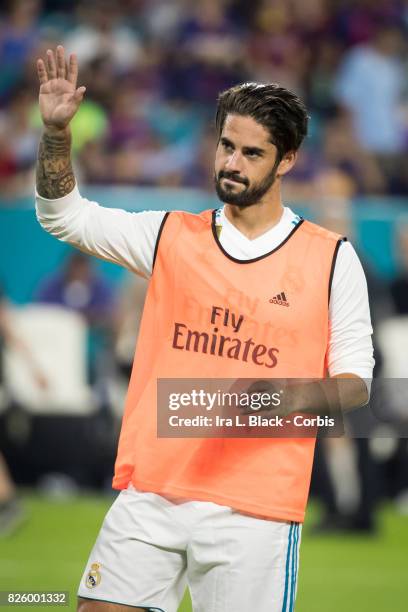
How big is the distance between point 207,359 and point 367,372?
0.53 m

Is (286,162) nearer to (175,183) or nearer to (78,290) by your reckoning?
(78,290)

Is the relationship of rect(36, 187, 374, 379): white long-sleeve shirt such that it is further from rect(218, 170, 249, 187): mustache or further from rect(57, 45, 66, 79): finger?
rect(57, 45, 66, 79): finger

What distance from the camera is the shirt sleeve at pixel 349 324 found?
3906mm

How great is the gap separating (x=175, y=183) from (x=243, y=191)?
7.94m

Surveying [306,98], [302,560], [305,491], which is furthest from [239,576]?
[306,98]

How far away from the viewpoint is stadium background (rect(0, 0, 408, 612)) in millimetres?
9070

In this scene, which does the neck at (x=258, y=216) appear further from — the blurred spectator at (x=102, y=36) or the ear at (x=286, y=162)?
the blurred spectator at (x=102, y=36)

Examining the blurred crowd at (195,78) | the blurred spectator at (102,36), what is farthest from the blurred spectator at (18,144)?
the blurred spectator at (102,36)

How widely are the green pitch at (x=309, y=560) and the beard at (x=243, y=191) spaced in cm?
358

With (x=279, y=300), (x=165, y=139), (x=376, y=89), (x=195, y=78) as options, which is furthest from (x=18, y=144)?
(x=279, y=300)

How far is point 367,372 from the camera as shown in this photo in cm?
391

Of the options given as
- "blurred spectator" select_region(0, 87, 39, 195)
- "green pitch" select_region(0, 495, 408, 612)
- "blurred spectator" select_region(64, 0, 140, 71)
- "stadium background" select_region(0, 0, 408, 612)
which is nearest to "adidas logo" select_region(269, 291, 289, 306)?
"green pitch" select_region(0, 495, 408, 612)

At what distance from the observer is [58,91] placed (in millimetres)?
3912

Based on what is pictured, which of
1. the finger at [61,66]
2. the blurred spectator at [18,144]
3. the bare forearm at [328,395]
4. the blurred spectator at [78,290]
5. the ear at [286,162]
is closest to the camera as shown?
the bare forearm at [328,395]
